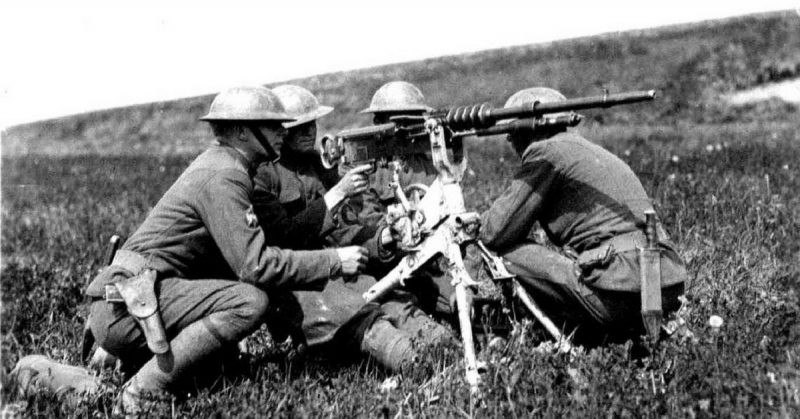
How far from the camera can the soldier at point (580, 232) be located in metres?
5.39

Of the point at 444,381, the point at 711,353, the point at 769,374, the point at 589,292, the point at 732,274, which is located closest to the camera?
the point at 769,374

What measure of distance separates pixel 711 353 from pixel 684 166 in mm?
7561

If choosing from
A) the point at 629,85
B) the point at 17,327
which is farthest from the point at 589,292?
the point at 629,85

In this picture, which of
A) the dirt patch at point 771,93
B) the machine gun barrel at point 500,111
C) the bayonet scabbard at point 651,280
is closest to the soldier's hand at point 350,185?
the machine gun barrel at point 500,111

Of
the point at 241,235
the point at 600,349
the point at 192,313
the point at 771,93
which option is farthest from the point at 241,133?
the point at 771,93

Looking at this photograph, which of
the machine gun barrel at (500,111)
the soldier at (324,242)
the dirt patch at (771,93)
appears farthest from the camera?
the dirt patch at (771,93)

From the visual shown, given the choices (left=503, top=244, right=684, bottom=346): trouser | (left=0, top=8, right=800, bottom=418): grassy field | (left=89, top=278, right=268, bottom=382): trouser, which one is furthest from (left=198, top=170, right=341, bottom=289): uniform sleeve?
(left=503, top=244, right=684, bottom=346): trouser

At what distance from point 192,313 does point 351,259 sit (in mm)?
1020

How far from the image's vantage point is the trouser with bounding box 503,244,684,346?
213 inches

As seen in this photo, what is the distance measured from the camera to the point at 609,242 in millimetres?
5488

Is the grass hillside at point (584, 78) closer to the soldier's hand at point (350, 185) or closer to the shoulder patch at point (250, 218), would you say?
the soldier's hand at point (350, 185)

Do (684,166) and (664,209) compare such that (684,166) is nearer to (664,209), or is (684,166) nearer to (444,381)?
(664,209)

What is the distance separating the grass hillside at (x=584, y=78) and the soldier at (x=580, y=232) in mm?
19527

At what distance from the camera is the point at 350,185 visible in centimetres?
612
